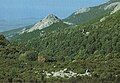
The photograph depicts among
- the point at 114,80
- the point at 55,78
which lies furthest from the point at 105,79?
the point at 55,78

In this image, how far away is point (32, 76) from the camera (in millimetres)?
144250

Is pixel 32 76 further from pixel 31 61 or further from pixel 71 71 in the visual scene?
pixel 31 61

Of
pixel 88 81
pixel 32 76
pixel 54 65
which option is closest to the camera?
pixel 88 81

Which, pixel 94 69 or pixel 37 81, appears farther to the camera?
pixel 94 69

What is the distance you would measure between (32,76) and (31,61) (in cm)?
2324

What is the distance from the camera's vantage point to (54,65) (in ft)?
516

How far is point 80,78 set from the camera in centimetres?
13988

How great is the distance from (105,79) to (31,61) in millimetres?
36968

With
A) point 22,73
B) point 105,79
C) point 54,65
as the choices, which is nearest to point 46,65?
point 54,65

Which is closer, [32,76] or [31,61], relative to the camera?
[32,76]

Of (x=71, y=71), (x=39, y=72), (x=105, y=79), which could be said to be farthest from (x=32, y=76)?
(x=105, y=79)

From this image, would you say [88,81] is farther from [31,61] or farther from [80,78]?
[31,61]

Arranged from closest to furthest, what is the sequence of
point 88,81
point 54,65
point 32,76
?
point 88,81 < point 32,76 < point 54,65

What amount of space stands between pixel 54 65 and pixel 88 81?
2663 centimetres
